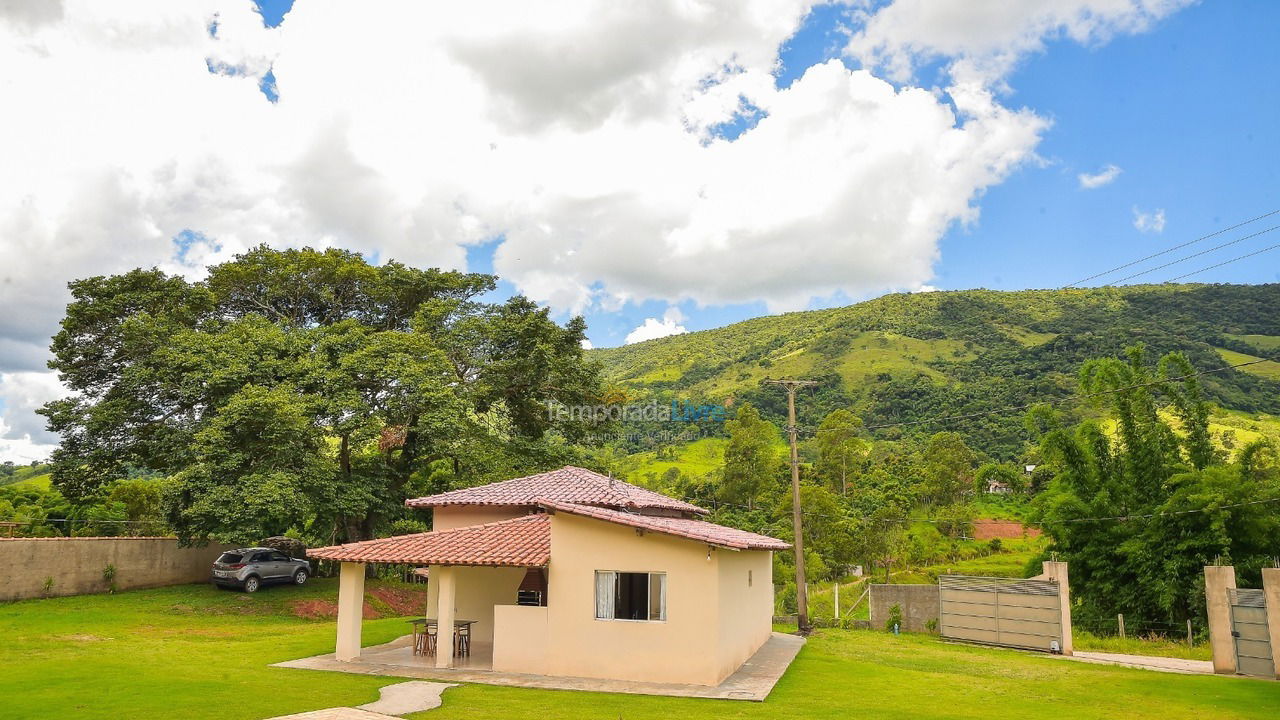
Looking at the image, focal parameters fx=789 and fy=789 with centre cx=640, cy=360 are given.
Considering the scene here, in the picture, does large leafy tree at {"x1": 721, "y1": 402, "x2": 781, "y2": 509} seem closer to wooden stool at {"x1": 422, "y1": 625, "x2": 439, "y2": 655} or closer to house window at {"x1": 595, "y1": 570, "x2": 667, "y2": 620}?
wooden stool at {"x1": 422, "y1": 625, "x2": 439, "y2": 655}

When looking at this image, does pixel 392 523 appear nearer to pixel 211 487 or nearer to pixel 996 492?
pixel 211 487

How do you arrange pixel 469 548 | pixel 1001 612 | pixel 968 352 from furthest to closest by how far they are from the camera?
pixel 968 352 < pixel 1001 612 < pixel 469 548

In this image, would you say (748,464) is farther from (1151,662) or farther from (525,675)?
(525,675)

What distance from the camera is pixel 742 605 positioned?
1738 centimetres

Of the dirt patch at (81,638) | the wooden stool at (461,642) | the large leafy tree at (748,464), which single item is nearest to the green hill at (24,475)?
the large leafy tree at (748,464)

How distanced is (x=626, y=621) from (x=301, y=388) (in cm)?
1749

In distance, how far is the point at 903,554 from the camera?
48.8 m

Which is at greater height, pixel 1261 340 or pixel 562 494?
pixel 1261 340

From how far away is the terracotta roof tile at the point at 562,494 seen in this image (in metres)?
19.5

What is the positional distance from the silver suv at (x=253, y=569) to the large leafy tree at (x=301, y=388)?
4.98ft

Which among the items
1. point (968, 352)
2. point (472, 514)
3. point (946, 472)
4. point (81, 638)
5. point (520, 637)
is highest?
point (968, 352)

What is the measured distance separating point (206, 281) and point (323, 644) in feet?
59.1

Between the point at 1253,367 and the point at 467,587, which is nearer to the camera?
the point at 467,587

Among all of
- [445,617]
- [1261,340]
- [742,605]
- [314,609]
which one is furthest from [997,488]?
[445,617]
